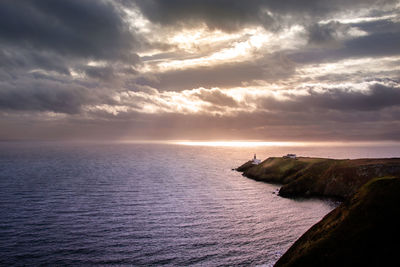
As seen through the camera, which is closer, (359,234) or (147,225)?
(359,234)

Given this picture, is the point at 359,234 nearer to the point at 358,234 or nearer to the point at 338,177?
the point at 358,234

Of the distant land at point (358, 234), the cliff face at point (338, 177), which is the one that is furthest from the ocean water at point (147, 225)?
the cliff face at point (338, 177)

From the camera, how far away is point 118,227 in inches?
1941

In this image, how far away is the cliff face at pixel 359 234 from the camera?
2725 centimetres

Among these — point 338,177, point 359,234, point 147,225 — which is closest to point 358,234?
point 359,234

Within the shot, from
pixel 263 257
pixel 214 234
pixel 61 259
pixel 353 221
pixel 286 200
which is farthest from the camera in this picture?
pixel 286 200

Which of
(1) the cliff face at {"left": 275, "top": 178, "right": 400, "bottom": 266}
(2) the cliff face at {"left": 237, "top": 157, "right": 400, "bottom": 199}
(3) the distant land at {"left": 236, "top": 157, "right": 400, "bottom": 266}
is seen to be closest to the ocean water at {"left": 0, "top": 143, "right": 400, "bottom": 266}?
(3) the distant land at {"left": 236, "top": 157, "right": 400, "bottom": 266}

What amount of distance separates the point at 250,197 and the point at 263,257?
39.5 m

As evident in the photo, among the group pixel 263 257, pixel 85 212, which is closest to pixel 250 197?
pixel 263 257

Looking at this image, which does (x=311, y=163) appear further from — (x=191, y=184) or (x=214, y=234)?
(x=214, y=234)

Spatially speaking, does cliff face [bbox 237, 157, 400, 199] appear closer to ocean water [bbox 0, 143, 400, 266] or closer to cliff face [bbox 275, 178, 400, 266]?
ocean water [bbox 0, 143, 400, 266]

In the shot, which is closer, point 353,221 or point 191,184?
point 353,221

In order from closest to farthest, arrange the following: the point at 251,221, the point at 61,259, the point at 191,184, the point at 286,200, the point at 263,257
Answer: the point at 61,259 < the point at 263,257 < the point at 251,221 < the point at 286,200 < the point at 191,184

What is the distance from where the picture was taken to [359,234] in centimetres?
2945
